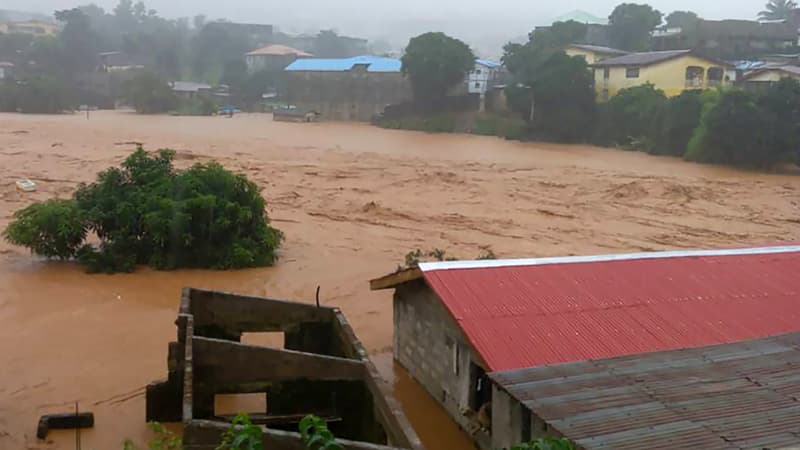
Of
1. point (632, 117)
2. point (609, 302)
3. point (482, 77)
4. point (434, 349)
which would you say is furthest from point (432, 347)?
point (482, 77)

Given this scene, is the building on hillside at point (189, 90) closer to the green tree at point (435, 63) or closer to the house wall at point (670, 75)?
the green tree at point (435, 63)

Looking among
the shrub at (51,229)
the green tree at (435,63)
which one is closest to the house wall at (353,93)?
the green tree at (435,63)

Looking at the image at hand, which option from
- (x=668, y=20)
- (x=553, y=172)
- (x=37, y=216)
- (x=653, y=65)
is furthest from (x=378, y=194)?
(x=668, y=20)

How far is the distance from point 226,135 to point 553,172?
667 inches

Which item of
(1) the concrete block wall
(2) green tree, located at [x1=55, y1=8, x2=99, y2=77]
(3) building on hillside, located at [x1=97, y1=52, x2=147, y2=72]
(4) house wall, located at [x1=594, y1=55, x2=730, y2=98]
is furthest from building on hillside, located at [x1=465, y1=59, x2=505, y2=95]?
(1) the concrete block wall

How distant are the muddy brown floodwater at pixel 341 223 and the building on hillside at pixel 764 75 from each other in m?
7.50

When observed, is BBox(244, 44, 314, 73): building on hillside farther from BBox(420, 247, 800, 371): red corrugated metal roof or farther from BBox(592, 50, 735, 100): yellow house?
BBox(420, 247, 800, 371): red corrugated metal roof

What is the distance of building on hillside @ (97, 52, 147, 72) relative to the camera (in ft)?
218

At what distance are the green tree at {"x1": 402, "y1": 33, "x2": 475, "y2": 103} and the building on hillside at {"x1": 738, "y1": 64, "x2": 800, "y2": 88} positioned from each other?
1407cm

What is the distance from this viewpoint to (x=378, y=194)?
24.8m

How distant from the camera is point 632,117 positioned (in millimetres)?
37719

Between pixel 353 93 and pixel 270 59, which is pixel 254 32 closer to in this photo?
pixel 270 59

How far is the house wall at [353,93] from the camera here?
5109 cm

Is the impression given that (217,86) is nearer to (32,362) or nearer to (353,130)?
(353,130)
